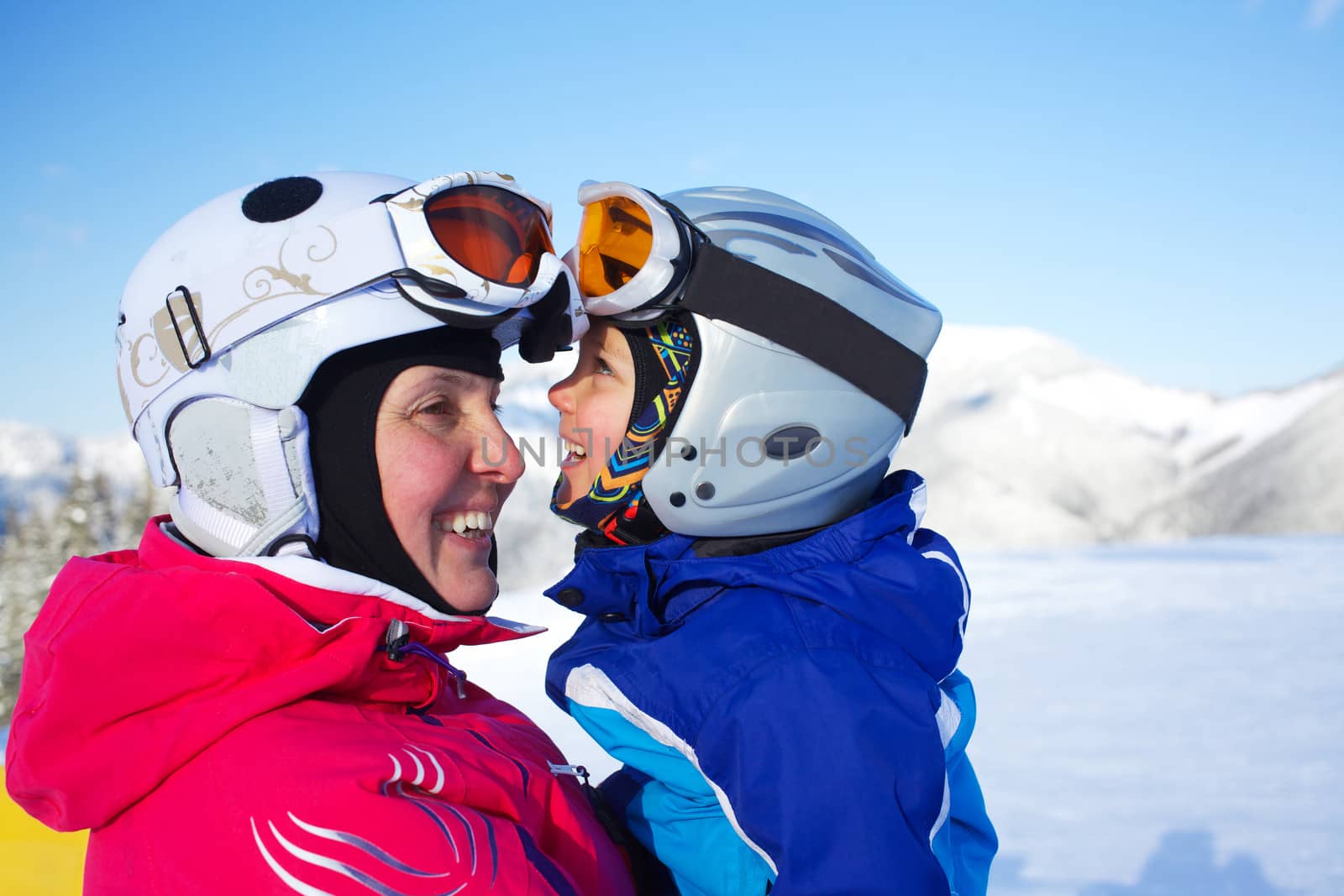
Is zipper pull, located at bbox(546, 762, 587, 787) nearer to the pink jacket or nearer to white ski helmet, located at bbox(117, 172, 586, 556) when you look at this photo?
the pink jacket

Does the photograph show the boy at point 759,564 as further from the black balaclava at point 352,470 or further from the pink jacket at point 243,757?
the black balaclava at point 352,470

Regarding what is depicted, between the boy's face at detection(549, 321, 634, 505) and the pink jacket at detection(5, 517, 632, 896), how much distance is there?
0.89m

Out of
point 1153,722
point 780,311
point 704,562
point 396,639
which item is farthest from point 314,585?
point 1153,722

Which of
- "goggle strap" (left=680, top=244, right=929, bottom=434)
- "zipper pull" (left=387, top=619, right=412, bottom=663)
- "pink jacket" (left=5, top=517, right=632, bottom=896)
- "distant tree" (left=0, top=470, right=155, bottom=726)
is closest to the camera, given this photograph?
"pink jacket" (left=5, top=517, right=632, bottom=896)

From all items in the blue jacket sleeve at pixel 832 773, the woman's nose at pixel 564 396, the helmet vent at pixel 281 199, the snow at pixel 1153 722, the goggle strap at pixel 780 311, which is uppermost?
the helmet vent at pixel 281 199

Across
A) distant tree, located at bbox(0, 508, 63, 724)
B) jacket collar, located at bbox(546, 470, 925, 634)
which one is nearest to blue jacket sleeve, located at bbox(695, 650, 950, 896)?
jacket collar, located at bbox(546, 470, 925, 634)

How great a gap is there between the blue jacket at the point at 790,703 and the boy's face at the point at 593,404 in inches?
11.2

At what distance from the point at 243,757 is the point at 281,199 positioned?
1.34 meters

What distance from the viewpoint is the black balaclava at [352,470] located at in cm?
231

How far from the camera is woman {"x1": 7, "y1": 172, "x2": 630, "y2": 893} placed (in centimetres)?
172

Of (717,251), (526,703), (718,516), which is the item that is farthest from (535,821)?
(526,703)

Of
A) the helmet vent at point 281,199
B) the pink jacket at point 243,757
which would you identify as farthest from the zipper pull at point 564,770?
the helmet vent at point 281,199

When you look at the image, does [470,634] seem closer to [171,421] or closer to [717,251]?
[171,421]

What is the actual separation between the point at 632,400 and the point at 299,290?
916 mm
